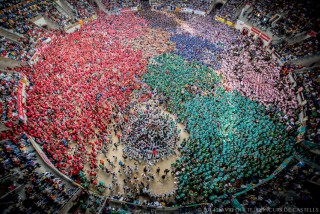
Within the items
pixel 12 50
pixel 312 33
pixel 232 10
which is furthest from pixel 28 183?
pixel 232 10

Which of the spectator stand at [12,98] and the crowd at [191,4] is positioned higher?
the crowd at [191,4]

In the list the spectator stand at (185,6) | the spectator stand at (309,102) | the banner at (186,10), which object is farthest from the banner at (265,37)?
the banner at (186,10)

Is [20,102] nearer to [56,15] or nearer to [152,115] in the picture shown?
[152,115]

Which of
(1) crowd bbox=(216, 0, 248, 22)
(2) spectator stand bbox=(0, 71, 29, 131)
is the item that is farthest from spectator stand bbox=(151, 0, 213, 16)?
(2) spectator stand bbox=(0, 71, 29, 131)

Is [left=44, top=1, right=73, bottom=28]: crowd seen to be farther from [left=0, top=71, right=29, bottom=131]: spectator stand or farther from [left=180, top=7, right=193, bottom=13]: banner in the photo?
[left=180, top=7, right=193, bottom=13]: banner

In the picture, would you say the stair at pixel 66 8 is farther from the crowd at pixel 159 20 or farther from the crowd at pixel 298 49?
the crowd at pixel 298 49

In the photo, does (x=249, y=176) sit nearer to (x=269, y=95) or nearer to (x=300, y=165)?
(x=300, y=165)
